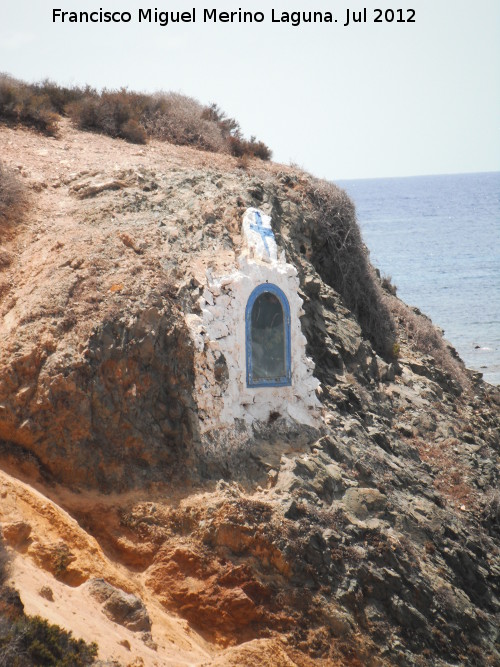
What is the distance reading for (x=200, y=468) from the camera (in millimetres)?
11242

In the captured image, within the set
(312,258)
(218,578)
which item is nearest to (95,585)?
(218,578)

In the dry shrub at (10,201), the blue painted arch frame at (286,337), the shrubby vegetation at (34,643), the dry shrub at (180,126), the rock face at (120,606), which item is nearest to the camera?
the shrubby vegetation at (34,643)

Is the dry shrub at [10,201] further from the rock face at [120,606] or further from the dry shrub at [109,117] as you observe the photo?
the rock face at [120,606]

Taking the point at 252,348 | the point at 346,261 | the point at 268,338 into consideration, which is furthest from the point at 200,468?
the point at 346,261

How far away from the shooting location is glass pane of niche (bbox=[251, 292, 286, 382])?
40.2 ft

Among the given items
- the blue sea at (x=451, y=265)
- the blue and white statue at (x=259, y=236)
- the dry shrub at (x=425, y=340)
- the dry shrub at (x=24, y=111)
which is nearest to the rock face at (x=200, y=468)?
the blue and white statue at (x=259, y=236)

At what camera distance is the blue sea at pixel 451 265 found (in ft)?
115

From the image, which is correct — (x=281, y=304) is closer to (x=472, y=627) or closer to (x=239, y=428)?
(x=239, y=428)

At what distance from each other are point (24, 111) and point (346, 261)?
742 cm

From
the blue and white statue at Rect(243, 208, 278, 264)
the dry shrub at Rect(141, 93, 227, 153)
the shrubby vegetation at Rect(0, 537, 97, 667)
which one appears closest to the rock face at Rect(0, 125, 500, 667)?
the blue and white statue at Rect(243, 208, 278, 264)

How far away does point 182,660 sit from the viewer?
8844 mm

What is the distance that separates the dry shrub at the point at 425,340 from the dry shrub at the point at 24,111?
8.73 metres

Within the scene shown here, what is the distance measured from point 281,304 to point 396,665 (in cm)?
515

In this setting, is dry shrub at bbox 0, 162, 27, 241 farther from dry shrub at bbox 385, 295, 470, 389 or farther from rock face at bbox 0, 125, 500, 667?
dry shrub at bbox 385, 295, 470, 389
